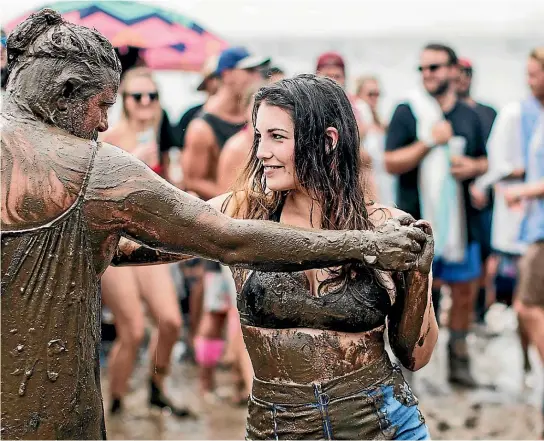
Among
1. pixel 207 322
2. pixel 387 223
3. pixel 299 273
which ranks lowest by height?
pixel 207 322

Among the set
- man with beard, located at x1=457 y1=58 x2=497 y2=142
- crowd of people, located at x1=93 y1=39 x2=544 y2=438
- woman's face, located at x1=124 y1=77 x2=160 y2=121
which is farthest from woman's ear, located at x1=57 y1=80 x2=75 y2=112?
man with beard, located at x1=457 y1=58 x2=497 y2=142

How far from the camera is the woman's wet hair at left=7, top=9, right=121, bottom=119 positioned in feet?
9.36

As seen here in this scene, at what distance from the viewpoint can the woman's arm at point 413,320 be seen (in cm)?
325

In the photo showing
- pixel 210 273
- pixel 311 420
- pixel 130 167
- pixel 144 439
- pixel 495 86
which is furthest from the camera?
pixel 495 86

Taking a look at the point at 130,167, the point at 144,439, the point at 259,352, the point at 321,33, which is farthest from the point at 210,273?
the point at 321,33

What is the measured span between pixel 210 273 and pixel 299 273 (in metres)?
4.32

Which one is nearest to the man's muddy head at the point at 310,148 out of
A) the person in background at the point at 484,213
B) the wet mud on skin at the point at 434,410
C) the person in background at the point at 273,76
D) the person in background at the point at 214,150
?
the person in background at the point at 273,76

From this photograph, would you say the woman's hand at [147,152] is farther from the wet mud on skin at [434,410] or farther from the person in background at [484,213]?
the person in background at [484,213]

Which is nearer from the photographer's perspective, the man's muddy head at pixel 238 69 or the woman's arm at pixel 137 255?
the woman's arm at pixel 137 255

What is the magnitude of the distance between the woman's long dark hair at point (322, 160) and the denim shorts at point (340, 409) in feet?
1.07

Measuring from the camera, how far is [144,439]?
22.0 ft

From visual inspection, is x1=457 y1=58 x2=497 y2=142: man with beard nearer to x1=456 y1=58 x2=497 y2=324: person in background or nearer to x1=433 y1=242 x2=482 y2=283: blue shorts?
x1=456 y1=58 x2=497 y2=324: person in background

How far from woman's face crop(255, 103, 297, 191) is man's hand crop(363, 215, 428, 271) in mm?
453

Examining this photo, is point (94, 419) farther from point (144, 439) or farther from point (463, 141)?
point (463, 141)
